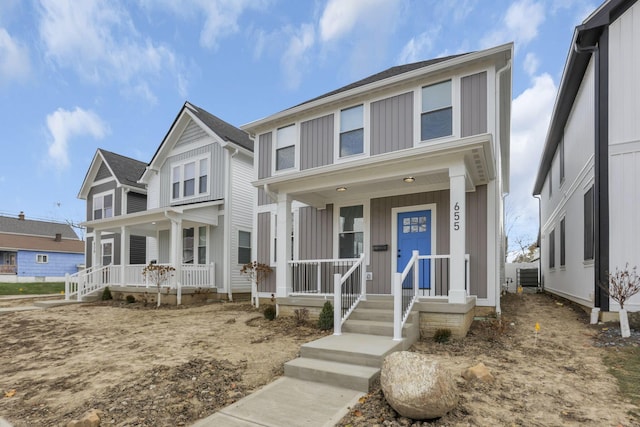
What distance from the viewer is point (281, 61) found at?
746 inches

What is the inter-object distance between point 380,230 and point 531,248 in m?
25.7

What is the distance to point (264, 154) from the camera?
10.6 metres

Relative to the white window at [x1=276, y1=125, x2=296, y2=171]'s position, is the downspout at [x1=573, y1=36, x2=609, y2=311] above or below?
below

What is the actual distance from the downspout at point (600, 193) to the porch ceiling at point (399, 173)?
1889 millimetres

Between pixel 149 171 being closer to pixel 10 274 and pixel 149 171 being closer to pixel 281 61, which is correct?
pixel 281 61

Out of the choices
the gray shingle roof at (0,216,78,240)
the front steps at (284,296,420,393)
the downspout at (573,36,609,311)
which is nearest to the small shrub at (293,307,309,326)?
the front steps at (284,296,420,393)

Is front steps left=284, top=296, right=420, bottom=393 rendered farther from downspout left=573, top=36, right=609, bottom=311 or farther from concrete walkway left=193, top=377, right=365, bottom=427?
downspout left=573, top=36, right=609, bottom=311

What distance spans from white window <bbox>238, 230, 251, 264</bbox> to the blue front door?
6839 millimetres

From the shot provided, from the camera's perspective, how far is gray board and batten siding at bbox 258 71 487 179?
7480 millimetres

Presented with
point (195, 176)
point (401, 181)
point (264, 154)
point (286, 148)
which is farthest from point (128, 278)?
point (401, 181)

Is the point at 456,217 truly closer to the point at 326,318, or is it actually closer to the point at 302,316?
the point at 326,318

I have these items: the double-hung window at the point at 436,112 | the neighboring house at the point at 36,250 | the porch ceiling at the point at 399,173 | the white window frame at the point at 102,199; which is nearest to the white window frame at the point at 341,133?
the porch ceiling at the point at 399,173

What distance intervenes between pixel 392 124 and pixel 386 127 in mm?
154

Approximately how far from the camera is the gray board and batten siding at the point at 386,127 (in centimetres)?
748
